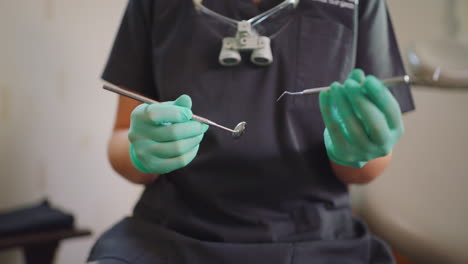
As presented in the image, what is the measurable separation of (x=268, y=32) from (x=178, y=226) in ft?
0.98

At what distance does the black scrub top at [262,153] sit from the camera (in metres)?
0.48

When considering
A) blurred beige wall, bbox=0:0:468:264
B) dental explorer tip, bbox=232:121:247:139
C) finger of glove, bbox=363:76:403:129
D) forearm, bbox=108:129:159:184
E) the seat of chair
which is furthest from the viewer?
blurred beige wall, bbox=0:0:468:264

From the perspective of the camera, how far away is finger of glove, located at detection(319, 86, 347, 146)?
0.35 meters

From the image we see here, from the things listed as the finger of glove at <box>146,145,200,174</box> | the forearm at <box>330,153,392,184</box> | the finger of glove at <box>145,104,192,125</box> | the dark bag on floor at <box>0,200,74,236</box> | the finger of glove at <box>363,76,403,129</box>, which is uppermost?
the finger of glove at <box>363,76,403,129</box>

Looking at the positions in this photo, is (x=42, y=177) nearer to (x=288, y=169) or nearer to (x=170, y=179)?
(x=170, y=179)

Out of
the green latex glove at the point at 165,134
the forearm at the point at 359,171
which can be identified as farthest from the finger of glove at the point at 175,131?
the forearm at the point at 359,171

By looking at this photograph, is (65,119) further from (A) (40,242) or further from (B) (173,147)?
(B) (173,147)

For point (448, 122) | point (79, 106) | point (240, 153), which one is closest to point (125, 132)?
point (240, 153)

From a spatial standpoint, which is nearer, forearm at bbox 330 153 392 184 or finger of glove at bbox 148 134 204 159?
finger of glove at bbox 148 134 204 159

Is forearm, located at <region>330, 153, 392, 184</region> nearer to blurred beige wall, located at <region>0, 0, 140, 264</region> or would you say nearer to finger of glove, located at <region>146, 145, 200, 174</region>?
finger of glove, located at <region>146, 145, 200, 174</region>

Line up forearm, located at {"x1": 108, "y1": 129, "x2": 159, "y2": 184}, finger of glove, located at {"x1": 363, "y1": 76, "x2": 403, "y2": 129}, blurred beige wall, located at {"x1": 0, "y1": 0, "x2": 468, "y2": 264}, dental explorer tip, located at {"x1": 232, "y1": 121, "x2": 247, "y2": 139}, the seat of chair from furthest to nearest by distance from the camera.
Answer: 1. blurred beige wall, located at {"x1": 0, "y1": 0, "x2": 468, "y2": 264}
2. the seat of chair
3. forearm, located at {"x1": 108, "y1": 129, "x2": 159, "y2": 184}
4. dental explorer tip, located at {"x1": 232, "y1": 121, "x2": 247, "y2": 139}
5. finger of glove, located at {"x1": 363, "y1": 76, "x2": 403, "y2": 129}

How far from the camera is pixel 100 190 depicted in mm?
1029

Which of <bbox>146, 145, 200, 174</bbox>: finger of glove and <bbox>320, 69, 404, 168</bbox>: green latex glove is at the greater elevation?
<bbox>320, 69, 404, 168</bbox>: green latex glove

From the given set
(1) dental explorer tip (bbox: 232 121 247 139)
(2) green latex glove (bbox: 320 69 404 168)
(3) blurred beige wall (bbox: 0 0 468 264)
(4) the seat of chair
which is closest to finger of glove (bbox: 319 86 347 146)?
(2) green latex glove (bbox: 320 69 404 168)
